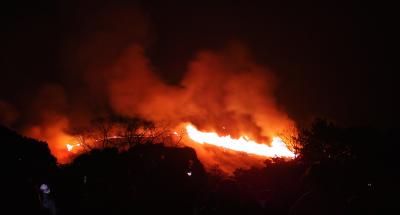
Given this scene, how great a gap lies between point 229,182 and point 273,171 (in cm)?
1763

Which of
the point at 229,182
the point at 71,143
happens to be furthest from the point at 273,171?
the point at 71,143

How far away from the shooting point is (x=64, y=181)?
15055 mm

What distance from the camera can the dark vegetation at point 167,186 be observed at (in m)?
5.93

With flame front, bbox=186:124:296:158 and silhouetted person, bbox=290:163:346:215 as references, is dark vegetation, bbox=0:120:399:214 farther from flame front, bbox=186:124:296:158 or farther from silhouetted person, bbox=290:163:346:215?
flame front, bbox=186:124:296:158

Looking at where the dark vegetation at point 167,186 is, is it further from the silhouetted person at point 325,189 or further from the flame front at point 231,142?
the flame front at point 231,142

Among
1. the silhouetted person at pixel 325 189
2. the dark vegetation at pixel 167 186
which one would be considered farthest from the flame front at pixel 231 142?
the silhouetted person at pixel 325 189

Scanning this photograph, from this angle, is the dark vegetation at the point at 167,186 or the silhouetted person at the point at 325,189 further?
the dark vegetation at the point at 167,186

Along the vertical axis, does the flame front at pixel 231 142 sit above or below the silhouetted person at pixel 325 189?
above

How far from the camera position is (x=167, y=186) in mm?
9711

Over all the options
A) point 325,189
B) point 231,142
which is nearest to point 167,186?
point 325,189

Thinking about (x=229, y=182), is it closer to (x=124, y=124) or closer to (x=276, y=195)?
(x=276, y=195)

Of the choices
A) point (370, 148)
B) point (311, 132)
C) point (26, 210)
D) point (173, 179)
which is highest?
point (311, 132)

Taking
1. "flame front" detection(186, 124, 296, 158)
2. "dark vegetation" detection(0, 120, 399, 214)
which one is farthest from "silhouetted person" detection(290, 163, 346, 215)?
"flame front" detection(186, 124, 296, 158)

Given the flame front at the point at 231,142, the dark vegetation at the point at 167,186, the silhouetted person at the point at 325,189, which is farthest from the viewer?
the flame front at the point at 231,142
